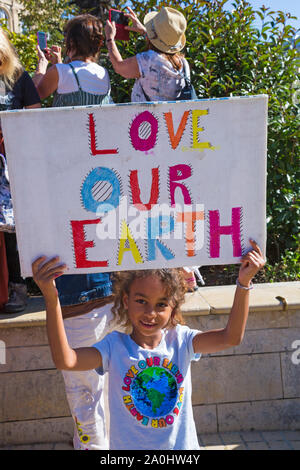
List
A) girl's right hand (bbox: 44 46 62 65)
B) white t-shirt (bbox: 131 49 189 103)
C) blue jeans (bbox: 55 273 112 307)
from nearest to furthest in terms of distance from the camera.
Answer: blue jeans (bbox: 55 273 112 307)
white t-shirt (bbox: 131 49 189 103)
girl's right hand (bbox: 44 46 62 65)

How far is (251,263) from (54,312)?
2.23 feet

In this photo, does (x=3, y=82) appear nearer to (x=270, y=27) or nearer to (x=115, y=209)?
(x=115, y=209)

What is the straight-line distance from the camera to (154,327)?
182 cm

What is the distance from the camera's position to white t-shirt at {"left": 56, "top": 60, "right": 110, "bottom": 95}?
2.55m

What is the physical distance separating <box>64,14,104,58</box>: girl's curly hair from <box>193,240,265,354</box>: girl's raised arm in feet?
4.93

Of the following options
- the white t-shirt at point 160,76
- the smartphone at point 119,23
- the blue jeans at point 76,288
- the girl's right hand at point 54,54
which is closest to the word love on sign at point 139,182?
the blue jeans at point 76,288

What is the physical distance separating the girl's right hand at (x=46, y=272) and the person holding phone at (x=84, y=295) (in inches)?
22.4

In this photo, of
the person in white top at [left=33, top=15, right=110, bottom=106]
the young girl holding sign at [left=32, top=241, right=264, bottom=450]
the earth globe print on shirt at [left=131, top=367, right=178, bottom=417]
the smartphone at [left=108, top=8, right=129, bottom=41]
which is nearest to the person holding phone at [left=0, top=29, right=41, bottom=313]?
the person in white top at [left=33, top=15, right=110, bottom=106]

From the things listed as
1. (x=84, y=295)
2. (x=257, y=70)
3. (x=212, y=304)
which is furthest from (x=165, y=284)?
(x=257, y=70)

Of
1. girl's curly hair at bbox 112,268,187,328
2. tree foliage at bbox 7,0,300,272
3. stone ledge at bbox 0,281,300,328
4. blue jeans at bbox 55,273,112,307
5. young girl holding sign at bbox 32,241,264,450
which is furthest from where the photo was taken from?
tree foliage at bbox 7,0,300,272

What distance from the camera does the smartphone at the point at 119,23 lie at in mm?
3248

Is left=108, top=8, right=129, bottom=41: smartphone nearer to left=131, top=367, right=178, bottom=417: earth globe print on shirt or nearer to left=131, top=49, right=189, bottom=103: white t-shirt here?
left=131, top=49, right=189, bottom=103: white t-shirt

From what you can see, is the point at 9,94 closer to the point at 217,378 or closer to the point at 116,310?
the point at 116,310
